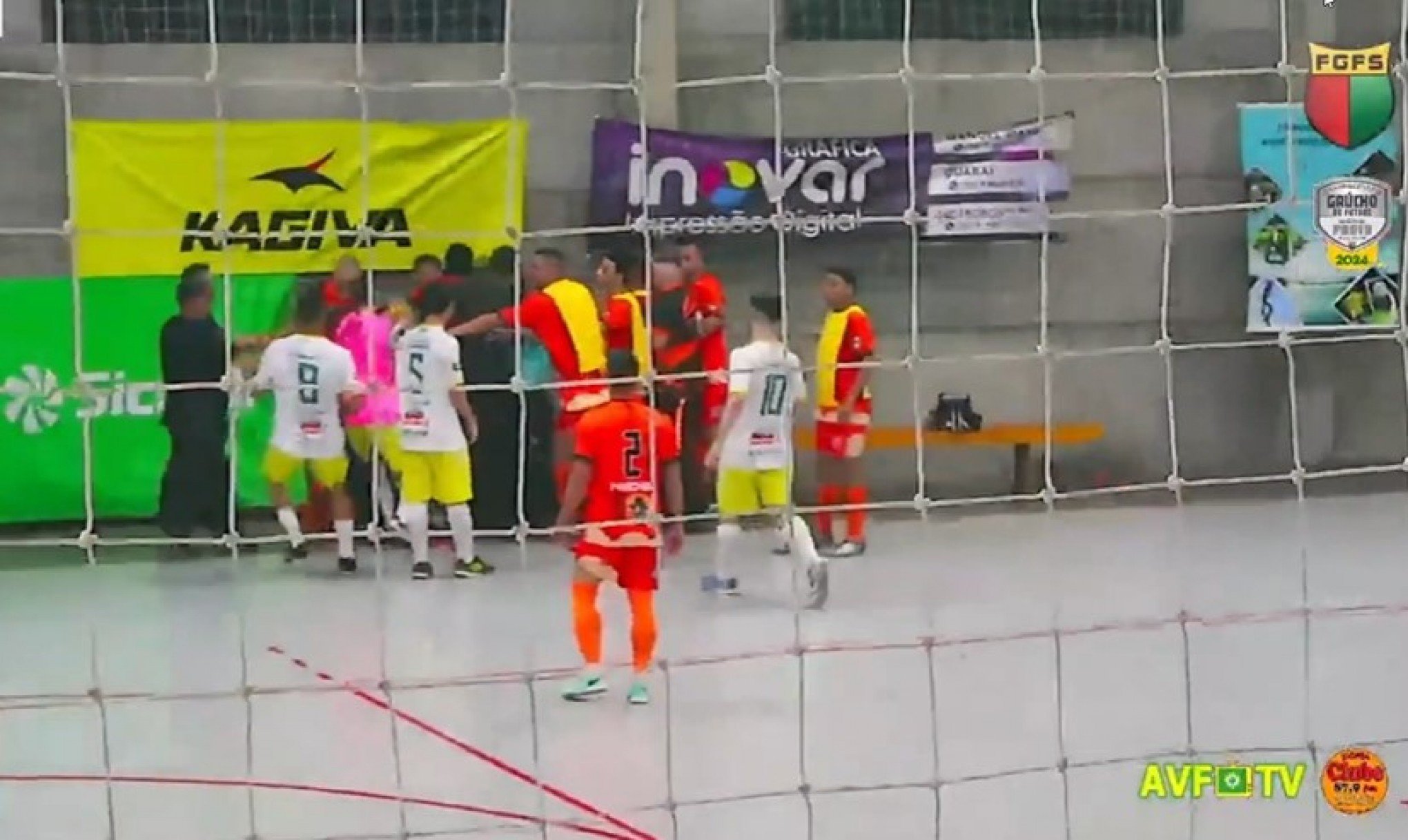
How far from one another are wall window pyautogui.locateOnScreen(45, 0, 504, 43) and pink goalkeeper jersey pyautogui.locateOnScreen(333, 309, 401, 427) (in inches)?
40.1

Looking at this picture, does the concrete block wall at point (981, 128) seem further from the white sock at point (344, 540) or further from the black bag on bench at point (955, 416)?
the white sock at point (344, 540)

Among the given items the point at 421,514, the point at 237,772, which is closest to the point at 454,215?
the point at 421,514

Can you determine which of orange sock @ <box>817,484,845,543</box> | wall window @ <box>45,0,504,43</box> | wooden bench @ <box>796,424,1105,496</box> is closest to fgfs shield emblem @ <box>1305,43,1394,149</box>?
wooden bench @ <box>796,424,1105,496</box>

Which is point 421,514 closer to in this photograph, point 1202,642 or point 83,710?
point 83,710

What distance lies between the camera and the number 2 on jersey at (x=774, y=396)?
13.5 feet

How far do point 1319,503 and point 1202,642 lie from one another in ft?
7.52

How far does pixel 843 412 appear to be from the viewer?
4602mm

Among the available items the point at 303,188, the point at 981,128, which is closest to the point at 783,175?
the point at 981,128

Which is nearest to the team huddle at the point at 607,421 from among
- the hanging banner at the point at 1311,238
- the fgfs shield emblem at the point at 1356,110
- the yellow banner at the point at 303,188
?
the yellow banner at the point at 303,188

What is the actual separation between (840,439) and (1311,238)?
190cm

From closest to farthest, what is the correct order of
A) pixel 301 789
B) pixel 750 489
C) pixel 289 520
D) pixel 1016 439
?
pixel 301 789, pixel 750 489, pixel 289 520, pixel 1016 439

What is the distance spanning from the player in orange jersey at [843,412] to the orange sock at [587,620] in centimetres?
150

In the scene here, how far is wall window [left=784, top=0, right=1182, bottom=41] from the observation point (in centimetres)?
539

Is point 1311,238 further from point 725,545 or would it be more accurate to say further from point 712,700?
point 712,700
